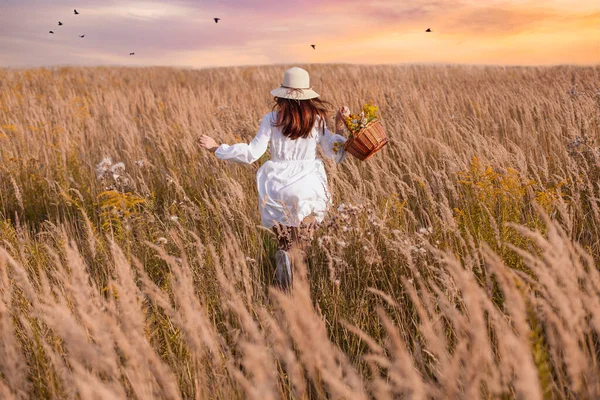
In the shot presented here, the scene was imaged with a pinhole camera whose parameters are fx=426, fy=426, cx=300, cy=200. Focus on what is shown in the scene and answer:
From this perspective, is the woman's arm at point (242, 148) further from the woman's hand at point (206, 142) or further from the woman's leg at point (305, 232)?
the woman's leg at point (305, 232)

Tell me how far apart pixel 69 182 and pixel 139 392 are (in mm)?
3887

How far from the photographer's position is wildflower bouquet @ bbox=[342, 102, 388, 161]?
2.91 metres

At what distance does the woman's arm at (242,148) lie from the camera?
3079 millimetres

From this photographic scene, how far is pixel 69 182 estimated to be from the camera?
176 inches

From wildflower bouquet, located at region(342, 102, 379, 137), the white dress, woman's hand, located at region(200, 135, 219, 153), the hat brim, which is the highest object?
the hat brim

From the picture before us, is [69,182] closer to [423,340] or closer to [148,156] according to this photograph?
[148,156]

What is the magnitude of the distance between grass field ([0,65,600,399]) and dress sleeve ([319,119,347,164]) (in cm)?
13

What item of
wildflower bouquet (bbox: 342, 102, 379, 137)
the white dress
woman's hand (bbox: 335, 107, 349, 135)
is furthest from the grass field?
wildflower bouquet (bbox: 342, 102, 379, 137)

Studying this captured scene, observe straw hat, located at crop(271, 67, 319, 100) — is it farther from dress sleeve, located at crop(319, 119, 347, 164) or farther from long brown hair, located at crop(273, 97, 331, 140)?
dress sleeve, located at crop(319, 119, 347, 164)

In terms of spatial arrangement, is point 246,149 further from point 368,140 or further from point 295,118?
point 368,140

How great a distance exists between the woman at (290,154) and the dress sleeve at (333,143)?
6 cm

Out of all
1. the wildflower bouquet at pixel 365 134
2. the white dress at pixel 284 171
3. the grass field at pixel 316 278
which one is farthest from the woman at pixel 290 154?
the wildflower bouquet at pixel 365 134

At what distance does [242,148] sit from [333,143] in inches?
28.6

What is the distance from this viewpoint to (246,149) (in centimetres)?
310
